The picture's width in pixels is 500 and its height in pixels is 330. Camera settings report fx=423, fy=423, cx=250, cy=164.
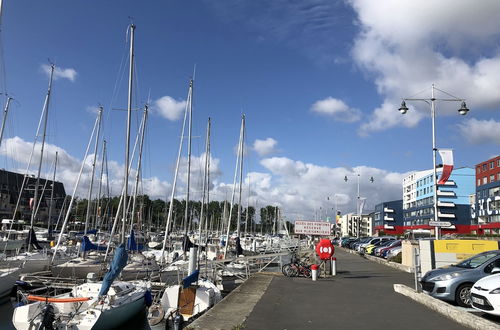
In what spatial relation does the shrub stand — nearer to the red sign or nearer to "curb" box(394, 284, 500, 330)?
the red sign

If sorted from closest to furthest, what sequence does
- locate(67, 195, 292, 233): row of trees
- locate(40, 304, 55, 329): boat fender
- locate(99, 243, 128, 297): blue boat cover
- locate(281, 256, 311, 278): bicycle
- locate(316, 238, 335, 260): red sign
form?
locate(40, 304, 55, 329): boat fender
locate(99, 243, 128, 297): blue boat cover
locate(281, 256, 311, 278): bicycle
locate(316, 238, 335, 260): red sign
locate(67, 195, 292, 233): row of trees

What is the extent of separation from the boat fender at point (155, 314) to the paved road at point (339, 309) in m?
3.76

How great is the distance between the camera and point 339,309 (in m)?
11.9

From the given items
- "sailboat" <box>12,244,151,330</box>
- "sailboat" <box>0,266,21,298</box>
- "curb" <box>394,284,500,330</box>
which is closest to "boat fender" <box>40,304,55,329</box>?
"sailboat" <box>12,244,151,330</box>

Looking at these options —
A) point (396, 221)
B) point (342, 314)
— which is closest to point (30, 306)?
point (342, 314)

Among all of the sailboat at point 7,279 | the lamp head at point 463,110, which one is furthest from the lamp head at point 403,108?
the sailboat at point 7,279

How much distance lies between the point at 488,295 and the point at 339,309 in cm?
389

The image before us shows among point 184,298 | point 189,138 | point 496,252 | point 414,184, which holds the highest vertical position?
point 414,184

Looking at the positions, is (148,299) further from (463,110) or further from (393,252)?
(393,252)

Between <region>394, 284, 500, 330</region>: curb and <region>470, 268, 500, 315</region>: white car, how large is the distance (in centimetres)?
35

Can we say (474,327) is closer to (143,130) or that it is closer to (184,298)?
(184,298)

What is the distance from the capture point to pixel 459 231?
343 feet

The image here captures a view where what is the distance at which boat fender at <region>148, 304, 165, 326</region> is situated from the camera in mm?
14656

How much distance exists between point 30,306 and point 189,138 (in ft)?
74.1
